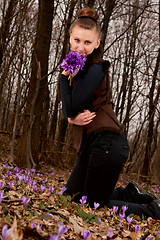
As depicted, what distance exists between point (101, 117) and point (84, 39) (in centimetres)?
85

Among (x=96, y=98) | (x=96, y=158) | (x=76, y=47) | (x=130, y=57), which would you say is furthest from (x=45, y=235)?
(x=130, y=57)

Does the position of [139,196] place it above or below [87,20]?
below

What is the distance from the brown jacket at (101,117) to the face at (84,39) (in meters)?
0.35

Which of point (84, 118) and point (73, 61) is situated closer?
point (73, 61)

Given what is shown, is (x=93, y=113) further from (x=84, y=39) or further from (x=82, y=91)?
(x=84, y=39)

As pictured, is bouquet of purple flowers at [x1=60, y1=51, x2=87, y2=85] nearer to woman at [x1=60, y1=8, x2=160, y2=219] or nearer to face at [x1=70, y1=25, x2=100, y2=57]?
woman at [x1=60, y1=8, x2=160, y2=219]

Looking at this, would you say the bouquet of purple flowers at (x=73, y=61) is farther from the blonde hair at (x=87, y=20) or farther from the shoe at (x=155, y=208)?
the shoe at (x=155, y=208)

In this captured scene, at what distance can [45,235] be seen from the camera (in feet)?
4.52

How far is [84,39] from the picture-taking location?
2.71 metres

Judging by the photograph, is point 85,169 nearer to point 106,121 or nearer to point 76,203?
point 76,203

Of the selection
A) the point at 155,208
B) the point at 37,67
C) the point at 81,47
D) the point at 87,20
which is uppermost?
the point at 37,67

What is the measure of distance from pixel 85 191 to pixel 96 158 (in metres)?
0.46

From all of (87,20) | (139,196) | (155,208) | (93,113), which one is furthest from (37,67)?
(155,208)

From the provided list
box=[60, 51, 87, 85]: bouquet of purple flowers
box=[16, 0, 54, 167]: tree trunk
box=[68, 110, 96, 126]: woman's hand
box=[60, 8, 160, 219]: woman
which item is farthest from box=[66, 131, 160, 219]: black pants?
box=[16, 0, 54, 167]: tree trunk
